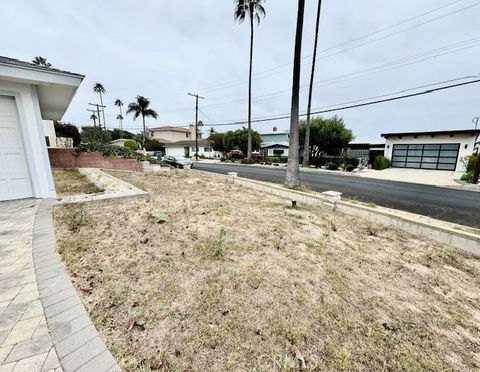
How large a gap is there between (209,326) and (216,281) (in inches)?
28.1

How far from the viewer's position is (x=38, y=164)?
580 cm

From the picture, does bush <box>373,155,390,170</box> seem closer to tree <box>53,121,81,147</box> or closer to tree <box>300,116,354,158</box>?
tree <box>300,116,354,158</box>

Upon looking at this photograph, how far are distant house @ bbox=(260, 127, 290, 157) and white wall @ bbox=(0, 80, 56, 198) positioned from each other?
33.2m

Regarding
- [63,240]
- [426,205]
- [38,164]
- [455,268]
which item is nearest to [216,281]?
[63,240]

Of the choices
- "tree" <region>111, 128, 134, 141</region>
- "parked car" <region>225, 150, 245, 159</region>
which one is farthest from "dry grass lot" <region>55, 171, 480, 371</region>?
"tree" <region>111, 128, 134, 141</region>

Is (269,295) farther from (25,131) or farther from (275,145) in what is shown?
(275,145)

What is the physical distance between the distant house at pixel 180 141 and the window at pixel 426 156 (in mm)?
30346

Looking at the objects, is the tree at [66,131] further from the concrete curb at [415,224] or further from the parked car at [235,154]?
the concrete curb at [415,224]

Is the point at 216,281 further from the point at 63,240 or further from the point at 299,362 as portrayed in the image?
the point at 63,240

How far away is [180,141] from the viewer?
168ft

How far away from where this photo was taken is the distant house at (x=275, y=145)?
39094 mm

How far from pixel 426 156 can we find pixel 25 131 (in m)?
27.8

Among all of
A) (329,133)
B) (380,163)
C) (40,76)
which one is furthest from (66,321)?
(329,133)

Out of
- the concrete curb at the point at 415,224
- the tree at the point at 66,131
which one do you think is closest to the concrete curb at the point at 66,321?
the concrete curb at the point at 415,224
